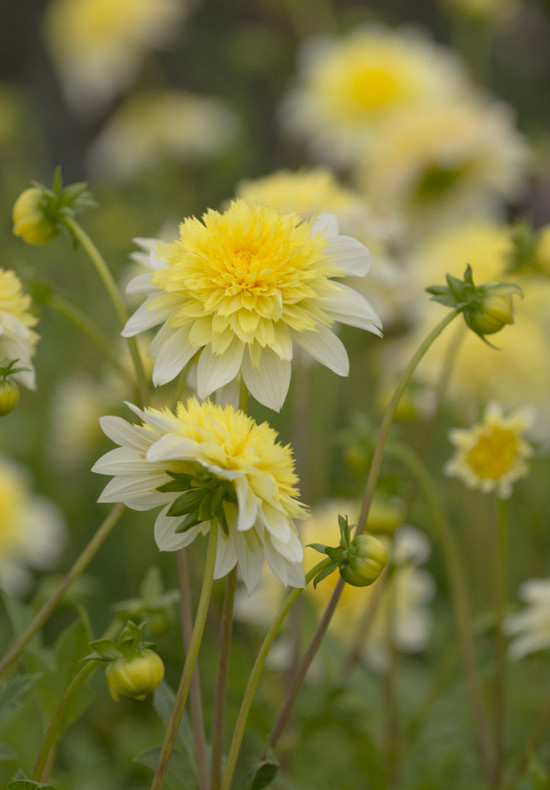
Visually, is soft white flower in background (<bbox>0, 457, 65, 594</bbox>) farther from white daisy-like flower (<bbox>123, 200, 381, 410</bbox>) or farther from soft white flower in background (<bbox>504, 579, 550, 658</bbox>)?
white daisy-like flower (<bbox>123, 200, 381, 410</bbox>)

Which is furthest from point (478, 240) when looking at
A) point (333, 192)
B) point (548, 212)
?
point (548, 212)

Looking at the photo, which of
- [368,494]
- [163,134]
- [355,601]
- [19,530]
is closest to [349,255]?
[368,494]

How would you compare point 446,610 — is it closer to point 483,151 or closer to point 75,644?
point 483,151

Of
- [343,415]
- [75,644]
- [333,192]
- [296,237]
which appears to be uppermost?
[343,415]

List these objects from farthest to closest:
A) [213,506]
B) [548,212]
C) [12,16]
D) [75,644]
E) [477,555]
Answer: [12,16], [548,212], [477,555], [75,644], [213,506]

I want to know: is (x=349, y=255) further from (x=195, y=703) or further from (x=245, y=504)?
(x=195, y=703)

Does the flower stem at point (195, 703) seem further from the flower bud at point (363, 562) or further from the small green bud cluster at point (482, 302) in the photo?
the small green bud cluster at point (482, 302)
